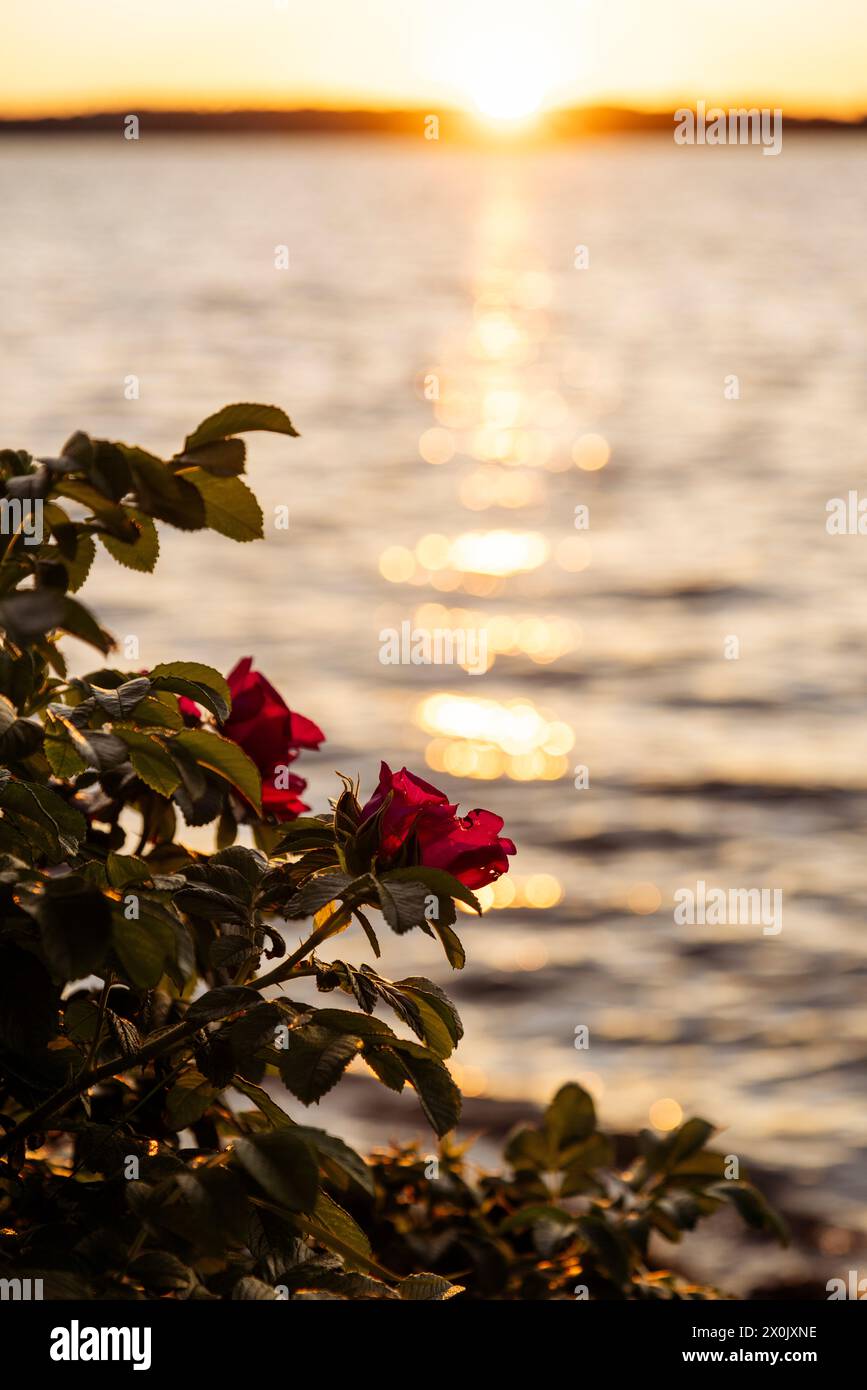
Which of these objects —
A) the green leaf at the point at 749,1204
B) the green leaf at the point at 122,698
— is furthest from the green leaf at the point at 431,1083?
the green leaf at the point at 749,1204

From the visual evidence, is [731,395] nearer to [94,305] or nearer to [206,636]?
[206,636]

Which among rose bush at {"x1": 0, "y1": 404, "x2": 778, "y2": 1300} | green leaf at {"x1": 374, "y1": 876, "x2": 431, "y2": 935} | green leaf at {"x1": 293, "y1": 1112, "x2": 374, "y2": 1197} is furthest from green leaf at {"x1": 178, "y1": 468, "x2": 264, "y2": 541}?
green leaf at {"x1": 293, "y1": 1112, "x2": 374, "y2": 1197}

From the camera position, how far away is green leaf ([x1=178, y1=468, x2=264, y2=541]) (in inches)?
53.5

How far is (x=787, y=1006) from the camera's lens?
438cm

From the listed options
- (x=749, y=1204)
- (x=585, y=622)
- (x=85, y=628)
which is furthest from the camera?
(x=585, y=622)

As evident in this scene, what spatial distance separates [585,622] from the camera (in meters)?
8.02

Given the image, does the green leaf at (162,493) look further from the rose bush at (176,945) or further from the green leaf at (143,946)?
the green leaf at (143,946)

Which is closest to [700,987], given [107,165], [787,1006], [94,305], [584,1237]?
[787,1006]

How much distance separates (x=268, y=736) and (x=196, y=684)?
9.8 inches

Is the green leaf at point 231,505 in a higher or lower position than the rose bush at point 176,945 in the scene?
higher

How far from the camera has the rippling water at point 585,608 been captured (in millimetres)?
4352

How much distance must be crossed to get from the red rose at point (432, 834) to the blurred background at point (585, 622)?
226cm

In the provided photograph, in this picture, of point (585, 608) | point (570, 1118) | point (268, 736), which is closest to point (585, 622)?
point (585, 608)

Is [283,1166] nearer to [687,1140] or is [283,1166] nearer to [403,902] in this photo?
[403,902]
